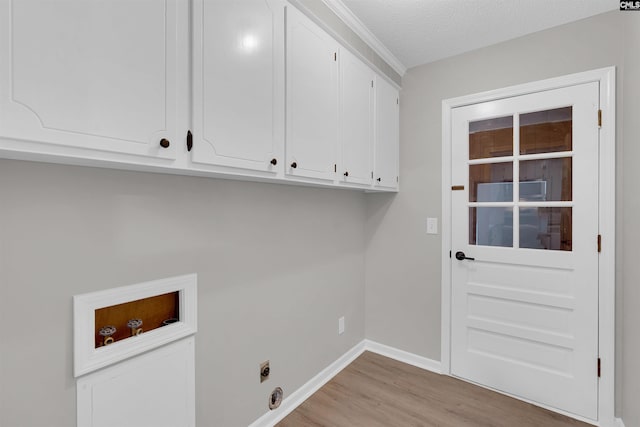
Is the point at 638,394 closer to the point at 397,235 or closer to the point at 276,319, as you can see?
the point at 397,235

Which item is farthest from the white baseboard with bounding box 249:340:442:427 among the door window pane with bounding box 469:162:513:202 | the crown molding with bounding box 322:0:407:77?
the crown molding with bounding box 322:0:407:77

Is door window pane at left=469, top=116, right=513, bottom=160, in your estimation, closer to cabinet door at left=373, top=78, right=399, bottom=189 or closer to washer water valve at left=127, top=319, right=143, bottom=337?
cabinet door at left=373, top=78, right=399, bottom=189

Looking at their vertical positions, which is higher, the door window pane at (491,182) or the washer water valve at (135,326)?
the door window pane at (491,182)

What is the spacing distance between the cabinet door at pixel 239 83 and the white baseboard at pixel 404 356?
2.05m

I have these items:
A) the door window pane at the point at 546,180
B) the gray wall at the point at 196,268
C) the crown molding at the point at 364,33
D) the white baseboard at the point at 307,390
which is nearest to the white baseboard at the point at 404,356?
the white baseboard at the point at 307,390

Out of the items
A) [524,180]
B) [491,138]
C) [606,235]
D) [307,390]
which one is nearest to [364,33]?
[491,138]

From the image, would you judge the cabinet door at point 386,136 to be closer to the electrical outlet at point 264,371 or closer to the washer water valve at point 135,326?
the electrical outlet at point 264,371

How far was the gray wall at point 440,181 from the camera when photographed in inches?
65.3

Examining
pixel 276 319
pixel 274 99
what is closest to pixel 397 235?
pixel 276 319

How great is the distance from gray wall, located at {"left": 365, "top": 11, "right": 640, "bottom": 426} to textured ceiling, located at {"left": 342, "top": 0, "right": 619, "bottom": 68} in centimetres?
10

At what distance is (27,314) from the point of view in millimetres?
980

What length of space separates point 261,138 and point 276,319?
1114mm

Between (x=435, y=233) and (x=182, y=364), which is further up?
(x=435, y=233)

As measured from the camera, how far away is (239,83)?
1231mm
